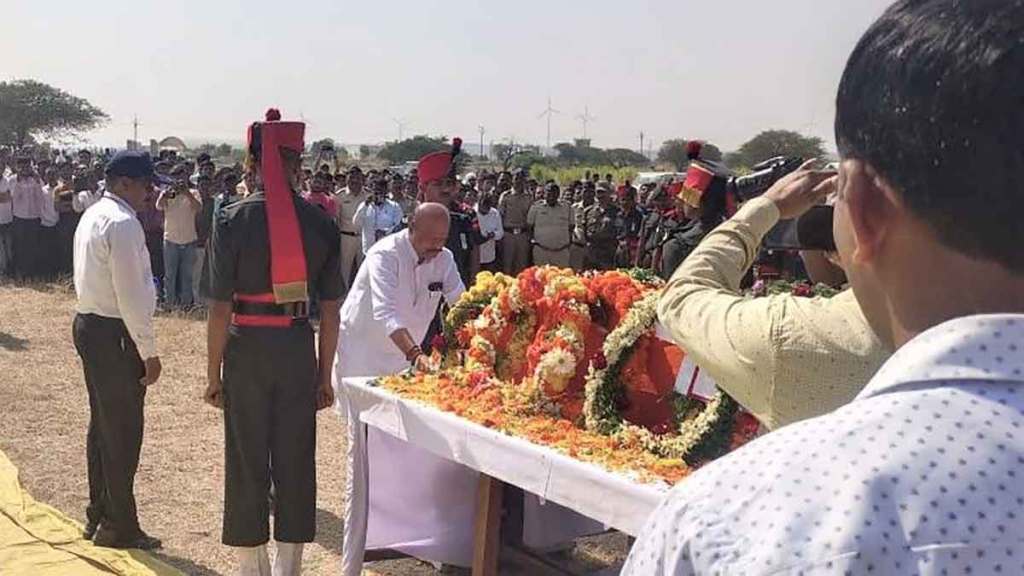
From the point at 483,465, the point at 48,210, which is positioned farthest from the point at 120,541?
the point at 48,210

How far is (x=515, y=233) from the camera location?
1512 centimetres

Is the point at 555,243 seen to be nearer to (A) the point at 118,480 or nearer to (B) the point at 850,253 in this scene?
(A) the point at 118,480

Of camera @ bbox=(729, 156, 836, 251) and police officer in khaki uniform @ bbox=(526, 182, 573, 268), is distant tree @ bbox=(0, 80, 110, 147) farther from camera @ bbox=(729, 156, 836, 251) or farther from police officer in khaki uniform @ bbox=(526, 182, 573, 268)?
camera @ bbox=(729, 156, 836, 251)

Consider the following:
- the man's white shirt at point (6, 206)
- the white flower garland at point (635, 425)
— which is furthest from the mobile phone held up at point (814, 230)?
the man's white shirt at point (6, 206)

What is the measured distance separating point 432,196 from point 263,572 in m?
2.19

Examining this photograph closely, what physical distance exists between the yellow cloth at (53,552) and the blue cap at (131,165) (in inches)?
75.0

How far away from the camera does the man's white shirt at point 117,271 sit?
5109 millimetres

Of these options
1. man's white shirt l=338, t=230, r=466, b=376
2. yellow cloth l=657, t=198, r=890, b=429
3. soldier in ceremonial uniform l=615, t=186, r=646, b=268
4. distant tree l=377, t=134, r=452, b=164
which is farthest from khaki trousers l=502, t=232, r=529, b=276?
distant tree l=377, t=134, r=452, b=164

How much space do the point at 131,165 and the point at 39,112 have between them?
63.4 m

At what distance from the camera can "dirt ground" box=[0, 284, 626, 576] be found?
562cm

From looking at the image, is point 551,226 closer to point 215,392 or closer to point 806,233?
point 215,392

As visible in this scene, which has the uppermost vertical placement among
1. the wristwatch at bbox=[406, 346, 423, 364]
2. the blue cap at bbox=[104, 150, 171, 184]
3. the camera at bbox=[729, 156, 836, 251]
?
the blue cap at bbox=[104, 150, 171, 184]

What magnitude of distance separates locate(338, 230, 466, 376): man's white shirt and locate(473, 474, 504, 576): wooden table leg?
43.9 inches

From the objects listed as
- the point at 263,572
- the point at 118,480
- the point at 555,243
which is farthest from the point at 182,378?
the point at 555,243
